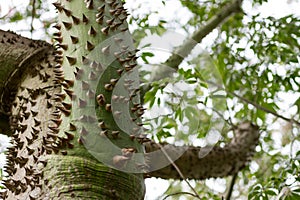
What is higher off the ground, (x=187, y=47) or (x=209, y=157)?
(x=187, y=47)

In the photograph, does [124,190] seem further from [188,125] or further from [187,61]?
[187,61]

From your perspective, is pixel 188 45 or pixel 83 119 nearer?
pixel 83 119

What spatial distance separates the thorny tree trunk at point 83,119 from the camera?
34.9 inches

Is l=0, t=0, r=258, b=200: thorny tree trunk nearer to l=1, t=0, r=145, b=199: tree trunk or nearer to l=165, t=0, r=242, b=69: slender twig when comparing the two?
l=1, t=0, r=145, b=199: tree trunk

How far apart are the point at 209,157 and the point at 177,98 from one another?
1.07 ft

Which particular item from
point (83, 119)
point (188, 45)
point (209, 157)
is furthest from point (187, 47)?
point (83, 119)

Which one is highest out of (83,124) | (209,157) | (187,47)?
(187,47)

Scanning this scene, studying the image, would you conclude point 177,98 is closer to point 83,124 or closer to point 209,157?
point 209,157

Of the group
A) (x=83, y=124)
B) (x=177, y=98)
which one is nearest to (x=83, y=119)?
(x=83, y=124)

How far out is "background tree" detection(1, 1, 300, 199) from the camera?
3.09ft

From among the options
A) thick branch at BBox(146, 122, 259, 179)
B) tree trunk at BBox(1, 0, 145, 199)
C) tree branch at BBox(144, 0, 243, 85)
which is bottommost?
tree trunk at BBox(1, 0, 145, 199)

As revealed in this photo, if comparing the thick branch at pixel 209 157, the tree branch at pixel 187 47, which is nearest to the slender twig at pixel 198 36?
the tree branch at pixel 187 47

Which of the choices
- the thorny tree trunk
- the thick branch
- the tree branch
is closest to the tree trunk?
the thorny tree trunk

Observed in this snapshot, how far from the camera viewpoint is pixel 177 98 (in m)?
1.83
